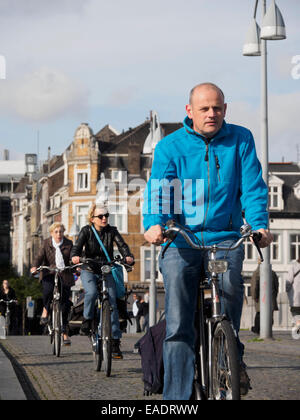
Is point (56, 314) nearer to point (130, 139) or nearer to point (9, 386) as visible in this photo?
point (9, 386)

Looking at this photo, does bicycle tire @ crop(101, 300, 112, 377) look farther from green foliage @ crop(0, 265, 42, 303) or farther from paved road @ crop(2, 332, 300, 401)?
green foliage @ crop(0, 265, 42, 303)

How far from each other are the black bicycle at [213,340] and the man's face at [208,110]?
2.04 feet

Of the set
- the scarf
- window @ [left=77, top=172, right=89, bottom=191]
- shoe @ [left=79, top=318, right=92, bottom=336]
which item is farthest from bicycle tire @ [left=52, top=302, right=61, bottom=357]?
window @ [left=77, top=172, right=89, bottom=191]

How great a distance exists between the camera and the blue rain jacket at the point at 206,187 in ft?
18.2

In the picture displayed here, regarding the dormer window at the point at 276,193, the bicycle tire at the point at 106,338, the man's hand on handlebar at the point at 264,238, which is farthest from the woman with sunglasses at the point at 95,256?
the dormer window at the point at 276,193

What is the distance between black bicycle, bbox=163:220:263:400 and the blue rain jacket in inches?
5.5

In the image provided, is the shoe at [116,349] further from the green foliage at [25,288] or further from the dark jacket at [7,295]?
the green foliage at [25,288]

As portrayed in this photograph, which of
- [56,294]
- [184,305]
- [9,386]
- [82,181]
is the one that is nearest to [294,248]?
[82,181]

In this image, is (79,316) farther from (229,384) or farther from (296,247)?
(296,247)

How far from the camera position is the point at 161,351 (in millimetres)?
5977

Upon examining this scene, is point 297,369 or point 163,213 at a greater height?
point 163,213

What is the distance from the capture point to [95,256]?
428 inches

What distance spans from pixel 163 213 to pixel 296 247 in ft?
195

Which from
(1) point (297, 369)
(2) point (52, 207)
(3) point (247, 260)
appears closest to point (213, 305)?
(1) point (297, 369)
